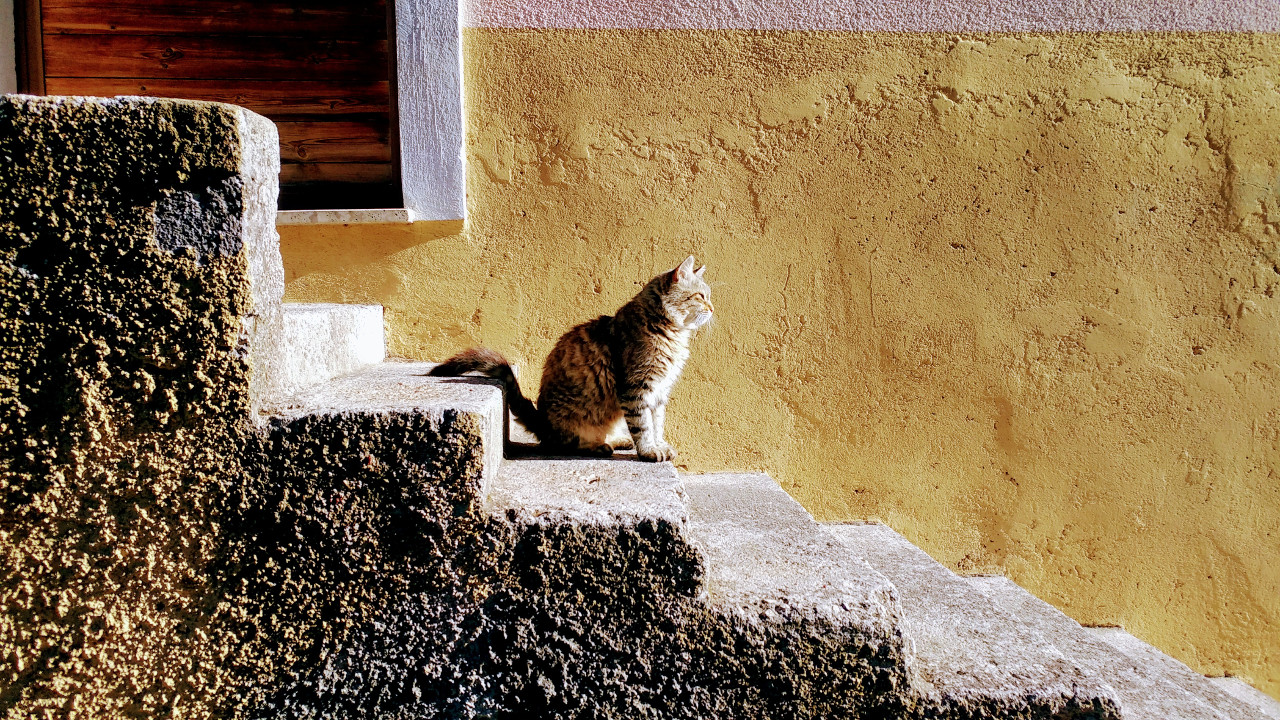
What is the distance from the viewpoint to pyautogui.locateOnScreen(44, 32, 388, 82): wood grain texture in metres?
2.99

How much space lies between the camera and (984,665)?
1.57 meters

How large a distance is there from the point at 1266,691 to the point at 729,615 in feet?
9.69

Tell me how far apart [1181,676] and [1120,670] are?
437 millimetres

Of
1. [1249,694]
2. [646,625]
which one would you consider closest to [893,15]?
[646,625]

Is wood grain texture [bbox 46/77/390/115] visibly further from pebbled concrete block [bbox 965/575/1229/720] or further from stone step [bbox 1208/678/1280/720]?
stone step [bbox 1208/678/1280/720]

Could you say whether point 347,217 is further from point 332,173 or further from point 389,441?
point 389,441

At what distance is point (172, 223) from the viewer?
1.36m

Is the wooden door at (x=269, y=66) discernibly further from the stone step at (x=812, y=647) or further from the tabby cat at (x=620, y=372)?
the stone step at (x=812, y=647)

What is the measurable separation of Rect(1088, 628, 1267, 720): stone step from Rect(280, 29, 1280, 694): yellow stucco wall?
5.1 inches

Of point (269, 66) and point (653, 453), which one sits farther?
point (269, 66)

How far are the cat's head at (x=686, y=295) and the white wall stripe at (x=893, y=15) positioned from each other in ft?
3.29

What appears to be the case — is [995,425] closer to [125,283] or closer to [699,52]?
[699,52]

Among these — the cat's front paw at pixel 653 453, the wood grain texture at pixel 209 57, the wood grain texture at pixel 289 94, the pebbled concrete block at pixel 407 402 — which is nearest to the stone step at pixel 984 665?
the cat's front paw at pixel 653 453

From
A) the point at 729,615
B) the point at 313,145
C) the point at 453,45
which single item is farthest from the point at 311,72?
the point at 729,615
